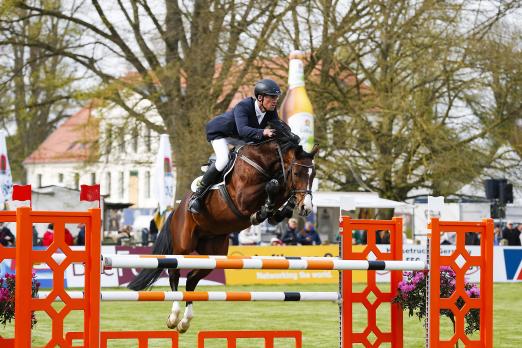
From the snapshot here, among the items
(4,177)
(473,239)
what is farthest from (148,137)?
(4,177)

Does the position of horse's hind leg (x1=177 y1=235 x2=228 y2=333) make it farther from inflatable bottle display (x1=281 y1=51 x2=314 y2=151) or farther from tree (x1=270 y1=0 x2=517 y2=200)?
tree (x1=270 y1=0 x2=517 y2=200)

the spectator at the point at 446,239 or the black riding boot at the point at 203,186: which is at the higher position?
the black riding boot at the point at 203,186

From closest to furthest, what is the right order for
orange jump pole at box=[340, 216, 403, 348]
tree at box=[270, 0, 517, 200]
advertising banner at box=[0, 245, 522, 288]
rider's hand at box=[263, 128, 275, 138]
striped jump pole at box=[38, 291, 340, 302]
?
striped jump pole at box=[38, 291, 340, 302] < orange jump pole at box=[340, 216, 403, 348] < rider's hand at box=[263, 128, 275, 138] < advertising banner at box=[0, 245, 522, 288] < tree at box=[270, 0, 517, 200]

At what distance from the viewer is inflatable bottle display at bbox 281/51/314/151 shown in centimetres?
2072

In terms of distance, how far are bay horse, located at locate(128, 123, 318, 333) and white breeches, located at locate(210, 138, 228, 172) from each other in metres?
0.15

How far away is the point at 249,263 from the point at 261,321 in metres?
6.40

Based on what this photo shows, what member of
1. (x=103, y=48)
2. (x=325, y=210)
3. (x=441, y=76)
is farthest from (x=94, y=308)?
(x=325, y=210)

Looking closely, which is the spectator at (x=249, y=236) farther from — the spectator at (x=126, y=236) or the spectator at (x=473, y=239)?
the spectator at (x=473, y=239)

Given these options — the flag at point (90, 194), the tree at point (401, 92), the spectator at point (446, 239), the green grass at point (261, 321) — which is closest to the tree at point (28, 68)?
the tree at point (401, 92)

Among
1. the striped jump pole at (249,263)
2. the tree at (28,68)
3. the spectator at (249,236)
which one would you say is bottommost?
the spectator at (249,236)

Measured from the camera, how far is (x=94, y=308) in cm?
584

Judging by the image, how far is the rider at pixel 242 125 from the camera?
8.27 m

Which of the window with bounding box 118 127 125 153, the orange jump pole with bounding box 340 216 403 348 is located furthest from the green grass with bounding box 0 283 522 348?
the window with bounding box 118 127 125 153

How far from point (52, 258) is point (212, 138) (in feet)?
10.7
